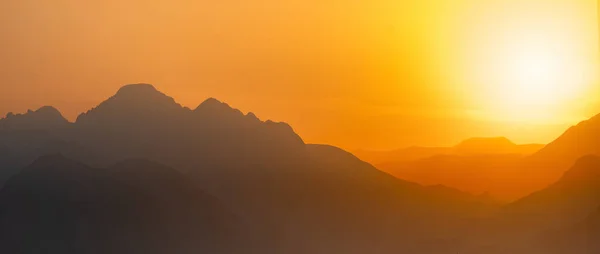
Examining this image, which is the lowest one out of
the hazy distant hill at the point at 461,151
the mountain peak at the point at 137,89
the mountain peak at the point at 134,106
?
the hazy distant hill at the point at 461,151

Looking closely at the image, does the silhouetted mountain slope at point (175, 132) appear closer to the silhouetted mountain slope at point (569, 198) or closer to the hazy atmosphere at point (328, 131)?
the hazy atmosphere at point (328, 131)

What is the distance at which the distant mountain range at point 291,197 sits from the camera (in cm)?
322

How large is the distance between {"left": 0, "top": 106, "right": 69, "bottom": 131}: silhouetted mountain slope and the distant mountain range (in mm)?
391

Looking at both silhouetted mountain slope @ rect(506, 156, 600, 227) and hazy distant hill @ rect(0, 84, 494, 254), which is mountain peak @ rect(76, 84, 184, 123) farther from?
silhouetted mountain slope @ rect(506, 156, 600, 227)

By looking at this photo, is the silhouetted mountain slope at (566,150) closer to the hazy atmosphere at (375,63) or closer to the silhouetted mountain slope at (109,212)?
the hazy atmosphere at (375,63)

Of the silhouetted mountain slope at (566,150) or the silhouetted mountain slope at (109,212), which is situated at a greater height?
the silhouetted mountain slope at (566,150)

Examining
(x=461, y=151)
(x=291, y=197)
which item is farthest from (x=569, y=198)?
(x=291, y=197)

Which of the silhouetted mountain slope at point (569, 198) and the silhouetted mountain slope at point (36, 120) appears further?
the silhouetted mountain slope at point (36, 120)

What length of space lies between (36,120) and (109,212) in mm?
737

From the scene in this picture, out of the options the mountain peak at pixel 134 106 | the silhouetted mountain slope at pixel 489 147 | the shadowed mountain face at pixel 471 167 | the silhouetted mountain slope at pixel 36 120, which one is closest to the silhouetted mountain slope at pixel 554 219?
the shadowed mountain face at pixel 471 167

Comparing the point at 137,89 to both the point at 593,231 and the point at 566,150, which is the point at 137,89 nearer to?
the point at 566,150

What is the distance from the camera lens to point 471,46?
334 centimetres

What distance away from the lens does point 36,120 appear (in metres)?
3.48

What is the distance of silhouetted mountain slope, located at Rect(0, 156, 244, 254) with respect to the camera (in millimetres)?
3262
